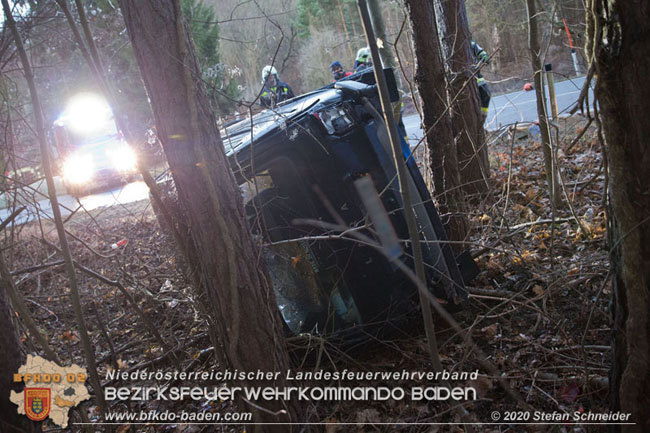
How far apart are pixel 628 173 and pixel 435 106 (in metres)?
2.82

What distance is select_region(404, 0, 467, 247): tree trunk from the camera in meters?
4.29

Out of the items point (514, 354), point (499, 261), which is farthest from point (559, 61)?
point (514, 354)

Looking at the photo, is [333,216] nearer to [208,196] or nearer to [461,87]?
[208,196]

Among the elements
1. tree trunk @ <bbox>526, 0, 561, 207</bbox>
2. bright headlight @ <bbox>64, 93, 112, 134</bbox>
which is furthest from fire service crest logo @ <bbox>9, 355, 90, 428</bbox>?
bright headlight @ <bbox>64, 93, 112, 134</bbox>

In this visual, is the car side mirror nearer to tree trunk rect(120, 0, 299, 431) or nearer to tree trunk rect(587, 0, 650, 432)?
tree trunk rect(120, 0, 299, 431)

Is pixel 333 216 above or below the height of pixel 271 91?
below

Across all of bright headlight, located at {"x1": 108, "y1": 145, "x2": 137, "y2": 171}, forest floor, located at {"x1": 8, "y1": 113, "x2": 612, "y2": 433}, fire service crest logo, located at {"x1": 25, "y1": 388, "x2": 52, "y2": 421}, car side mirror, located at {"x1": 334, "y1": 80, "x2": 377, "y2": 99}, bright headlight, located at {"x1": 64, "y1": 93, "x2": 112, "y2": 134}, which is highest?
bright headlight, located at {"x1": 64, "y1": 93, "x2": 112, "y2": 134}

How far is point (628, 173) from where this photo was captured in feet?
5.78

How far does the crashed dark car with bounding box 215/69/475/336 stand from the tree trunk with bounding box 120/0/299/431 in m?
0.51

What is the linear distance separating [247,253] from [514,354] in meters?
1.79

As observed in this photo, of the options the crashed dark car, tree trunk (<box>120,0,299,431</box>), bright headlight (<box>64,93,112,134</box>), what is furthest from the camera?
bright headlight (<box>64,93,112,134</box>)

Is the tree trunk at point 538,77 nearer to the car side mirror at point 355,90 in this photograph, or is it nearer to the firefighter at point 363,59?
the car side mirror at point 355,90

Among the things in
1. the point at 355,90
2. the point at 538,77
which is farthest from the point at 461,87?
the point at 355,90

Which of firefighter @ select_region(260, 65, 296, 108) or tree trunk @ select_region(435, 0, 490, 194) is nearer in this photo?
firefighter @ select_region(260, 65, 296, 108)
